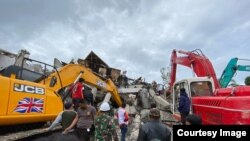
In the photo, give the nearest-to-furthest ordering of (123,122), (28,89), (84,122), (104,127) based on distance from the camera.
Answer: (104,127), (84,122), (28,89), (123,122)

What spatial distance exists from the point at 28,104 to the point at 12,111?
0.57 m

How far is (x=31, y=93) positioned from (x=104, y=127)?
226 cm

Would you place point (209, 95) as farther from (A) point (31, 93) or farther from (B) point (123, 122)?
(A) point (31, 93)

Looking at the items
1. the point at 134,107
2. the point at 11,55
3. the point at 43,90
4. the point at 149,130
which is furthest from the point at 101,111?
the point at 134,107

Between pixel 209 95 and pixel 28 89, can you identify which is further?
pixel 209 95

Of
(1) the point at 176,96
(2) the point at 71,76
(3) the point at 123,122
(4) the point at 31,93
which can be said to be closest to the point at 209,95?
(1) the point at 176,96

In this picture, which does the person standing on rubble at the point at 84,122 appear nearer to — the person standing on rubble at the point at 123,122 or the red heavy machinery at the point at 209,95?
the person standing on rubble at the point at 123,122

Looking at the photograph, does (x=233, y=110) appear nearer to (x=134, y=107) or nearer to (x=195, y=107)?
(x=195, y=107)

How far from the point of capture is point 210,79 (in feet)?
38.1

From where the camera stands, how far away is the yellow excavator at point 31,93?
704 cm

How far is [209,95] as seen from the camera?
11211 millimetres

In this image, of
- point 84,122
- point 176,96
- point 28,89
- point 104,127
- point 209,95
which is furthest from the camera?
point 176,96

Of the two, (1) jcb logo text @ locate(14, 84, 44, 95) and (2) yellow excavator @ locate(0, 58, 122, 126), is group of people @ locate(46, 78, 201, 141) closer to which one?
(2) yellow excavator @ locate(0, 58, 122, 126)

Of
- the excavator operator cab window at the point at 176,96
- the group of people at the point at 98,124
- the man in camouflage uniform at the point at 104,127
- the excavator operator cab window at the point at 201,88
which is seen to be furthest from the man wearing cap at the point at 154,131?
the excavator operator cab window at the point at 176,96
